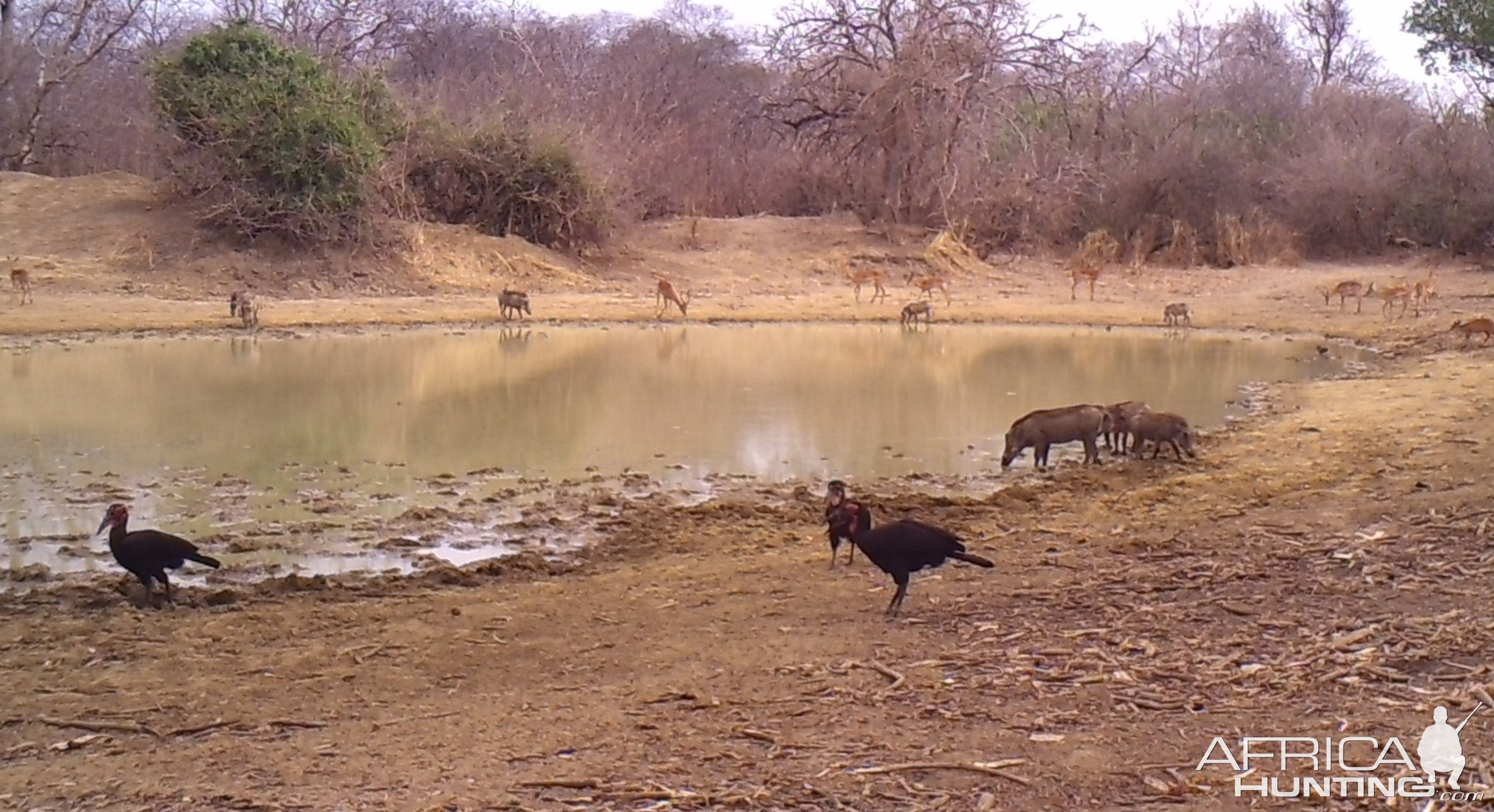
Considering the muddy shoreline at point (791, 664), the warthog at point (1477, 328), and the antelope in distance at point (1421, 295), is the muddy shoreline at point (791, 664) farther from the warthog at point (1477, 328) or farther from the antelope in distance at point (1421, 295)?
the antelope in distance at point (1421, 295)

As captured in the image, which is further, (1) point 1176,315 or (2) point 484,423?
(1) point 1176,315

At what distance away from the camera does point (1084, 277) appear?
32.5 m

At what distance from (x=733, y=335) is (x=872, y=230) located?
14.4 meters

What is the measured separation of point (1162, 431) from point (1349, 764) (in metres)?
7.77

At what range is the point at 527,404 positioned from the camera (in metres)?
15.6

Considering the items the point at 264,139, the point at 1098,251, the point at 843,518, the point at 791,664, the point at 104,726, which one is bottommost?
the point at 104,726

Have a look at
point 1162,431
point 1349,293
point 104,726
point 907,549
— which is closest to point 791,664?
point 907,549

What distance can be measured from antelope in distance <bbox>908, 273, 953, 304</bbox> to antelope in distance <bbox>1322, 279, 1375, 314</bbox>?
24.2 feet

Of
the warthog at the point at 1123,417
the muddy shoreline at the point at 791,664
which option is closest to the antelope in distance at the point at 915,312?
the warthog at the point at 1123,417

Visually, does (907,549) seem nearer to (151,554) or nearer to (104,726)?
(104,726)

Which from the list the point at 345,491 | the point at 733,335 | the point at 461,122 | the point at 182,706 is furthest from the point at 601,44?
the point at 182,706

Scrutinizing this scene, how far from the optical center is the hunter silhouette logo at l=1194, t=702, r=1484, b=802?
4395 mm

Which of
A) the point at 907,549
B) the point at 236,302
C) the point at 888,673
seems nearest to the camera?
the point at 888,673

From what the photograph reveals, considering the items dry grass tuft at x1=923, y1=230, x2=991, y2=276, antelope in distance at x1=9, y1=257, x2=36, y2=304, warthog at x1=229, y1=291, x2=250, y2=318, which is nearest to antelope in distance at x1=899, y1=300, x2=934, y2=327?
dry grass tuft at x1=923, y1=230, x2=991, y2=276
